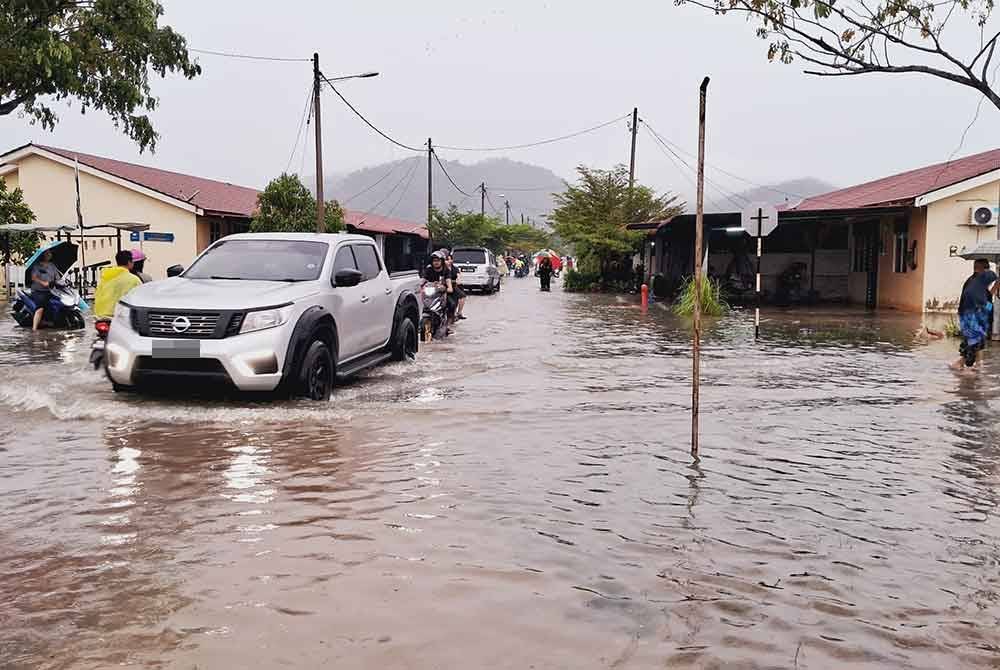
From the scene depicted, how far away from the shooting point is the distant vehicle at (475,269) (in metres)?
36.6

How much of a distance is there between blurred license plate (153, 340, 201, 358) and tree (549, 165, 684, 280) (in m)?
30.2

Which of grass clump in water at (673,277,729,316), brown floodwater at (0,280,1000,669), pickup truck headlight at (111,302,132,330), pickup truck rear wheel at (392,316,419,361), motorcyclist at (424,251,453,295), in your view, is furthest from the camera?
grass clump in water at (673,277,729,316)

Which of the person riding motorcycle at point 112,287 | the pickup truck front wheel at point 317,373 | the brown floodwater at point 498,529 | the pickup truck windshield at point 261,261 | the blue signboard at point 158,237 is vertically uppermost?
the blue signboard at point 158,237

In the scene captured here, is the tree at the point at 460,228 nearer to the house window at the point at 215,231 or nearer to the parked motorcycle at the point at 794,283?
the house window at the point at 215,231

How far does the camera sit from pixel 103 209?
102 feet

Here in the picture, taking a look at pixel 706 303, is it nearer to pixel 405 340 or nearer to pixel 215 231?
pixel 405 340

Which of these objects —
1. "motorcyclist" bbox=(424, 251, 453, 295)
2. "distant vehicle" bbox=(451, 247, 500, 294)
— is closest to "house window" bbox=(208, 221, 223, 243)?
"distant vehicle" bbox=(451, 247, 500, 294)

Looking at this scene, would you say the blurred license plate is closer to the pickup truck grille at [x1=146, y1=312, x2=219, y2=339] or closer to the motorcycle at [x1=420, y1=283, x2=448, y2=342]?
the pickup truck grille at [x1=146, y1=312, x2=219, y2=339]

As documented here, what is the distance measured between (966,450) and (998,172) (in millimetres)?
18870

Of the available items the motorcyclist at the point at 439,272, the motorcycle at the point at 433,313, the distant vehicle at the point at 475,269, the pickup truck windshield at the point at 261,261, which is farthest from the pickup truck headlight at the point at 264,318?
the distant vehicle at the point at 475,269

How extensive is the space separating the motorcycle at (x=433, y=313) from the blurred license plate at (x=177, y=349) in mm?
8116

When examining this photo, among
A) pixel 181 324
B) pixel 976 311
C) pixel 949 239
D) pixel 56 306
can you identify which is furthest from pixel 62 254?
pixel 949 239

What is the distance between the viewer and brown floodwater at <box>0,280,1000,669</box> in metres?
3.87

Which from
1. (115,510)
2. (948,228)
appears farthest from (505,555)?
(948,228)
